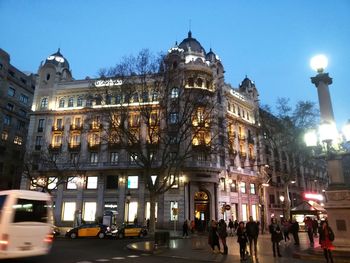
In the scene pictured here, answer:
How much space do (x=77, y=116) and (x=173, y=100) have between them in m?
22.4

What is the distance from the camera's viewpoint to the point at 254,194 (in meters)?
51.0

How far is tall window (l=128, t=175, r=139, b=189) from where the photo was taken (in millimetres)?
43094

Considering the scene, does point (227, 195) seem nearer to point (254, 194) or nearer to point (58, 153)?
point (254, 194)

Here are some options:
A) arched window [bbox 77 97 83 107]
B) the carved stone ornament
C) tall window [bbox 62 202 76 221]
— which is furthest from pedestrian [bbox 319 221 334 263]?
arched window [bbox 77 97 83 107]

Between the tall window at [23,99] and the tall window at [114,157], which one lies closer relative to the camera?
the tall window at [114,157]

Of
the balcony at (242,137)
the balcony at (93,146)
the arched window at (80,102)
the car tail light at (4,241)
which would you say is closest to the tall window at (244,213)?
the balcony at (242,137)

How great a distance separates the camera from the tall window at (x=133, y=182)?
43.1m

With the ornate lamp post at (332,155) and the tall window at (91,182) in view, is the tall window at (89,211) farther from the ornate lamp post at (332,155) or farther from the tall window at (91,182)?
the ornate lamp post at (332,155)

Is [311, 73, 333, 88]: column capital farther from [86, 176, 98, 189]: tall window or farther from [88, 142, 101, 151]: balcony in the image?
[86, 176, 98, 189]: tall window

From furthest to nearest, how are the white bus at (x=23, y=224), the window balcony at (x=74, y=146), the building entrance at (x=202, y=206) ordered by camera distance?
the window balcony at (x=74, y=146) < the building entrance at (x=202, y=206) < the white bus at (x=23, y=224)

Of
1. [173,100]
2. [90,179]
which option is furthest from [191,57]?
[90,179]

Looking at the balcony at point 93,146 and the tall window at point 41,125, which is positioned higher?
the tall window at point 41,125

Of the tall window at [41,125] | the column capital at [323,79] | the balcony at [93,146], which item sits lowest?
the column capital at [323,79]

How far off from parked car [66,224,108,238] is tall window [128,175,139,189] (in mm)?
14518
